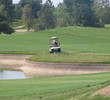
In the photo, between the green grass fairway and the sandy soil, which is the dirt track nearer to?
the green grass fairway

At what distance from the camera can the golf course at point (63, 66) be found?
1731 cm

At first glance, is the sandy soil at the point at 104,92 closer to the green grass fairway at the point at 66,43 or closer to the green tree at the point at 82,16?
the green grass fairway at the point at 66,43

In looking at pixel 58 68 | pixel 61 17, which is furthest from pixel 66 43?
pixel 61 17

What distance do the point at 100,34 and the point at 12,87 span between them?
187 feet

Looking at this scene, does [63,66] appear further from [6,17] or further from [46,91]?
[6,17]

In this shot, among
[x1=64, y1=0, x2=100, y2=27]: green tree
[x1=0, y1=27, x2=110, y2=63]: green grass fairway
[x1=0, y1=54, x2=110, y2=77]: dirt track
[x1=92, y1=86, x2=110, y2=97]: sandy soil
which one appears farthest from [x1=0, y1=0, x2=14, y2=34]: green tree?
[x1=92, y1=86, x2=110, y2=97]: sandy soil

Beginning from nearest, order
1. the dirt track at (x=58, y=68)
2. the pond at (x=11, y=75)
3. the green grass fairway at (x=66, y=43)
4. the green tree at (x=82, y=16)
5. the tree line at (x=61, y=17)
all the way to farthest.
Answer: the pond at (x=11, y=75)
the dirt track at (x=58, y=68)
the green grass fairway at (x=66, y=43)
the tree line at (x=61, y=17)
the green tree at (x=82, y=16)

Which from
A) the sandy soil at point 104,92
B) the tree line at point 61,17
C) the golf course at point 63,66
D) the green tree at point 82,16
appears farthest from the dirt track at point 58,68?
the green tree at point 82,16

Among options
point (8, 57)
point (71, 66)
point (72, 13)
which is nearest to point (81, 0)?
point (72, 13)

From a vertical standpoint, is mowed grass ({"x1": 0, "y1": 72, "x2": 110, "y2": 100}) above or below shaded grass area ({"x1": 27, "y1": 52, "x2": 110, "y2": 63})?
above

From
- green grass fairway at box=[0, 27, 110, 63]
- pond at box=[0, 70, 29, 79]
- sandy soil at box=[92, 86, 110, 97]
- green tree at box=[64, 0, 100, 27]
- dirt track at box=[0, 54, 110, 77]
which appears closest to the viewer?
sandy soil at box=[92, 86, 110, 97]

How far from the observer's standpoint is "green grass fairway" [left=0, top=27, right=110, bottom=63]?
4184 centimetres

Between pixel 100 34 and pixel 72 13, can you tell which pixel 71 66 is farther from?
pixel 72 13

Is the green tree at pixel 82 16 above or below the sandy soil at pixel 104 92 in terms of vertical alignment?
below
